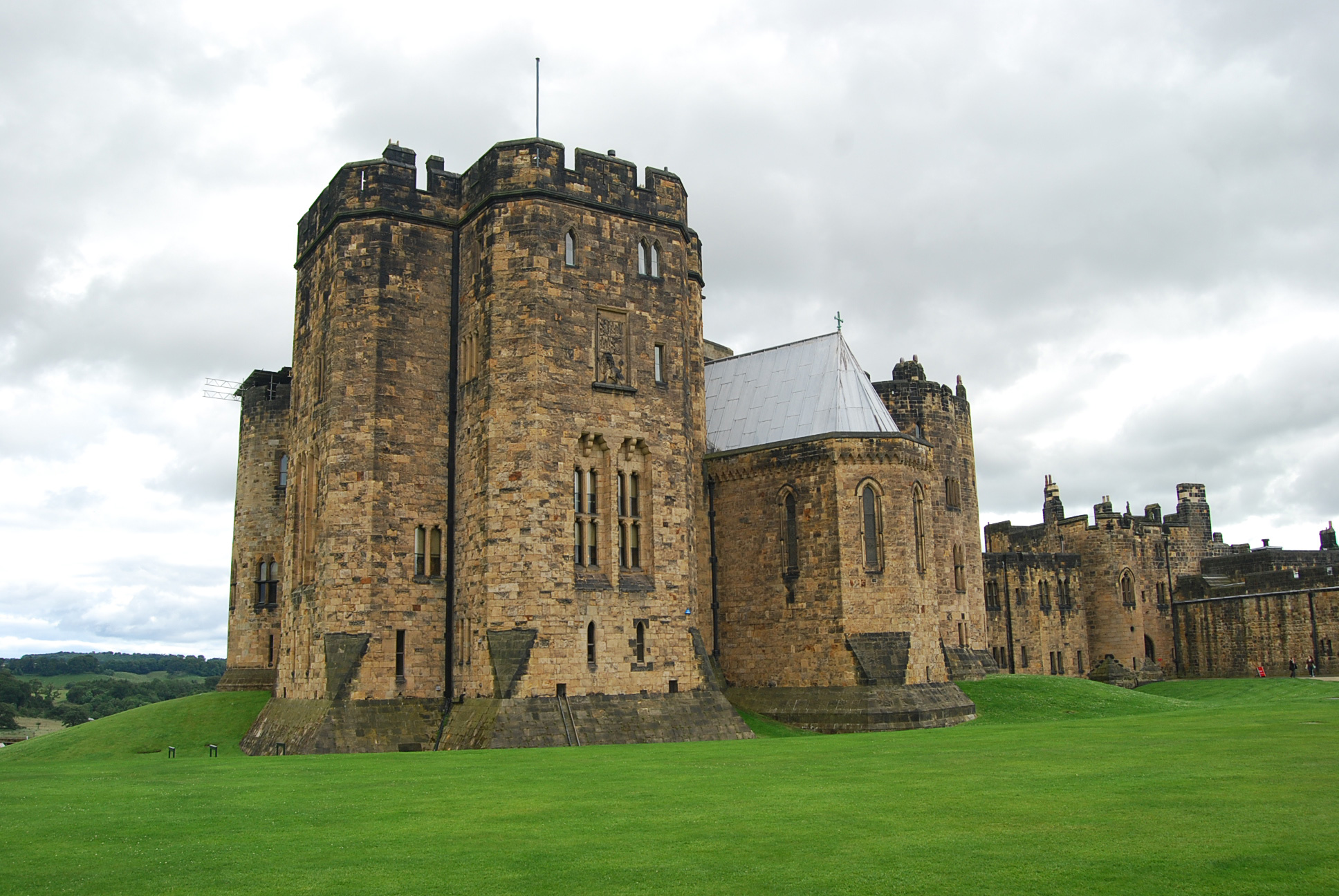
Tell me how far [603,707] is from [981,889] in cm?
2176

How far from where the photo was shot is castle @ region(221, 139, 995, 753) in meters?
30.6

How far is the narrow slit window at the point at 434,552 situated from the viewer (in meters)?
32.5

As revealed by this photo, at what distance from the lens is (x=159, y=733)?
115ft

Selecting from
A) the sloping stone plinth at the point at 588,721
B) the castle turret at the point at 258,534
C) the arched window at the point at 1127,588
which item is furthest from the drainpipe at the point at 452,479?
the arched window at the point at 1127,588

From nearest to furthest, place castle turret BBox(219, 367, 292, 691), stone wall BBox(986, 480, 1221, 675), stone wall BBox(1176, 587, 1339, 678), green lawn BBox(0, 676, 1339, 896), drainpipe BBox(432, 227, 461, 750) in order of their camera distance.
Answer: green lawn BBox(0, 676, 1339, 896) < drainpipe BBox(432, 227, 461, 750) < castle turret BBox(219, 367, 292, 691) < stone wall BBox(1176, 587, 1339, 678) < stone wall BBox(986, 480, 1221, 675)

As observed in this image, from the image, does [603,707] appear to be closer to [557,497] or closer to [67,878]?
[557,497]

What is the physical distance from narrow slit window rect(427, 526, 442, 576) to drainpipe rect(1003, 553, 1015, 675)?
3443 centimetres

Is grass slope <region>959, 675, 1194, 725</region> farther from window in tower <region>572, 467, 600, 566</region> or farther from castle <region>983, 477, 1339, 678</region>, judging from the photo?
window in tower <region>572, 467, 600, 566</region>

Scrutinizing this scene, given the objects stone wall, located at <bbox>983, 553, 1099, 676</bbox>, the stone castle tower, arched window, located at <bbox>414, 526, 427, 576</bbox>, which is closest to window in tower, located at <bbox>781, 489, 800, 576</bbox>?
the stone castle tower

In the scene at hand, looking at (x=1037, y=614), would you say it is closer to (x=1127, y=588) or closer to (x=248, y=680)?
(x=1127, y=588)

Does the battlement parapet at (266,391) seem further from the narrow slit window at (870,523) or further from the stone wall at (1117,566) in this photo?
the stone wall at (1117,566)

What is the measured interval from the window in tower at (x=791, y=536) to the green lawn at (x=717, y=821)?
13.6m

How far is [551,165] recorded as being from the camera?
1313 inches

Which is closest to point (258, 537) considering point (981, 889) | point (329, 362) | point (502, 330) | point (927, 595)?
point (329, 362)
